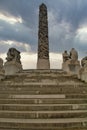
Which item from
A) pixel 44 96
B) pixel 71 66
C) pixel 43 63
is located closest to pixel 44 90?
pixel 44 96

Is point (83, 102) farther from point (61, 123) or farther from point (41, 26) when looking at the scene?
point (41, 26)

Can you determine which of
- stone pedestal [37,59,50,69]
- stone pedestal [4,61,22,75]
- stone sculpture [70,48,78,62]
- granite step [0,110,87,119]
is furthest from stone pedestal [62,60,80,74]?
granite step [0,110,87,119]

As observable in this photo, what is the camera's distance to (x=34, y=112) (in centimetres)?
1044

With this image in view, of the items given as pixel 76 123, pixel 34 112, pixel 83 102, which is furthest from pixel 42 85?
pixel 76 123

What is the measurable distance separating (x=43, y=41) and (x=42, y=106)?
1583 centimetres

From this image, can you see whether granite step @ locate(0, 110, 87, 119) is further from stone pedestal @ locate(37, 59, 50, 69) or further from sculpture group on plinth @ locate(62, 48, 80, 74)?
stone pedestal @ locate(37, 59, 50, 69)

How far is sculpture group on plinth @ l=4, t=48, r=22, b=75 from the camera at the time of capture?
2445 cm

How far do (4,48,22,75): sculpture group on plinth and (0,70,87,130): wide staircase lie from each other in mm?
7725

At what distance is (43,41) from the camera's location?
26375 millimetres

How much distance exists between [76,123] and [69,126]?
340mm

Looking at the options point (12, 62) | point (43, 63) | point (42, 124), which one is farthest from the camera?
point (43, 63)

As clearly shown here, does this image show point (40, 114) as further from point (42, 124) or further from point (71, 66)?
point (71, 66)

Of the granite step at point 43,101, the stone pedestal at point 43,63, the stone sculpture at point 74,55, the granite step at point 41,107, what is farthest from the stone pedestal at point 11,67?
the granite step at point 41,107

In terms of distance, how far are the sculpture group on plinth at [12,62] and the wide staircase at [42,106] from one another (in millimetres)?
7725
